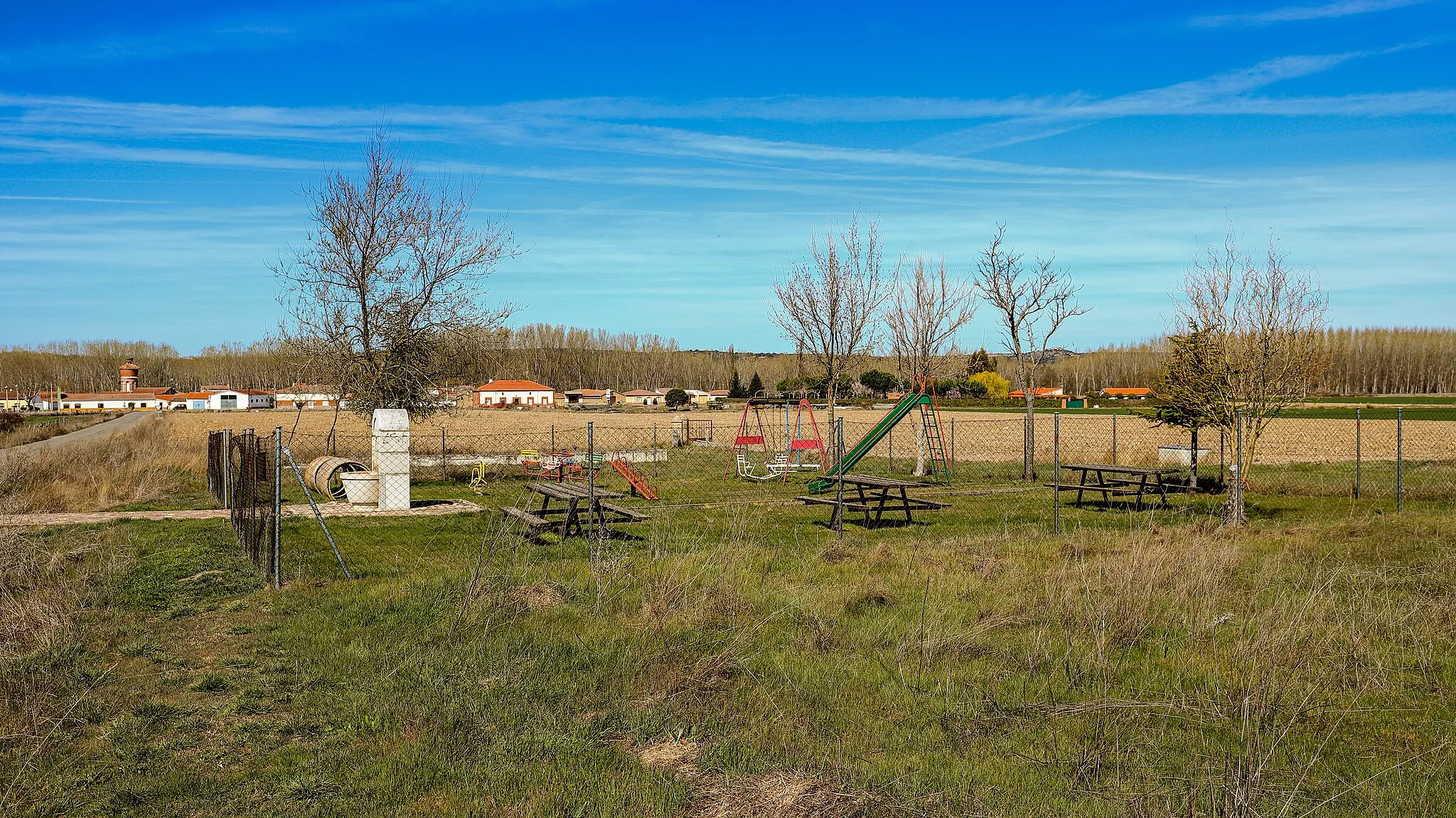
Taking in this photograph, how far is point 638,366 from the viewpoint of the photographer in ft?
570

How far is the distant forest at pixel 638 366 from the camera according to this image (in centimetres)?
11675

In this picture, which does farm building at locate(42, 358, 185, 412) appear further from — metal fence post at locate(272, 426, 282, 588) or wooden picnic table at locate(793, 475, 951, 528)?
metal fence post at locate(272, 426, 282, 588)

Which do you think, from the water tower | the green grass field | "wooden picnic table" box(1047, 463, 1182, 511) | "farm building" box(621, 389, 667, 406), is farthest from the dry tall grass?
the water tower

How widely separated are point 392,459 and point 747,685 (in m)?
12.6

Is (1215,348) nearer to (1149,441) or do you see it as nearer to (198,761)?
(198,761)

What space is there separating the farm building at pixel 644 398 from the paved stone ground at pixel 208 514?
104 m

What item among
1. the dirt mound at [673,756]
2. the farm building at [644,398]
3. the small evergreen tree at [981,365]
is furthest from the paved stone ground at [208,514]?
the farm building at [644,398]

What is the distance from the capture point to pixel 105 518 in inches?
560

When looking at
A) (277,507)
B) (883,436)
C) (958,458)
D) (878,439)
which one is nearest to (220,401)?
(958,458)

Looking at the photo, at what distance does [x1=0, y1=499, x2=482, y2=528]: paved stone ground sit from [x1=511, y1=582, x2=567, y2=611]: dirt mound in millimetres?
8339

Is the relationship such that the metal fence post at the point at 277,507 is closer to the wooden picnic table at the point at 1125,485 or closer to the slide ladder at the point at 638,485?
the slide ladder at the point at 638,485

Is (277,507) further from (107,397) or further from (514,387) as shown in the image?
(107,397)

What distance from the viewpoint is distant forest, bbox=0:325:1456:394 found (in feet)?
383

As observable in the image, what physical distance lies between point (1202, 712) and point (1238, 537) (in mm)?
6821
